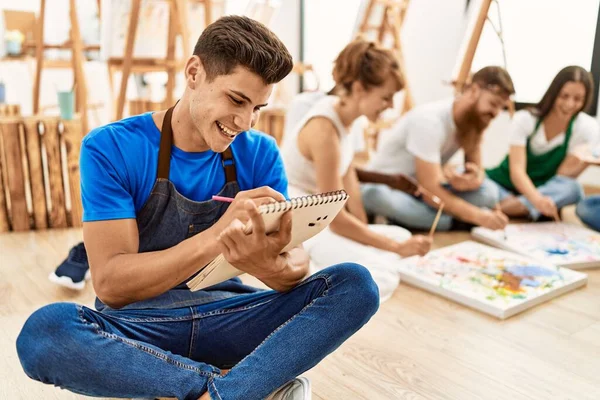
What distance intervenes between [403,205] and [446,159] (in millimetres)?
308

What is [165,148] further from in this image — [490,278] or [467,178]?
[467,178]

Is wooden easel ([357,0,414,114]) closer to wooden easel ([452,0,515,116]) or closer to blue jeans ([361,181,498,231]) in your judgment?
wooden easel ([452,0,515,116])

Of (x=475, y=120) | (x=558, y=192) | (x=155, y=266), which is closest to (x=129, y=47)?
(x=475, y=120)

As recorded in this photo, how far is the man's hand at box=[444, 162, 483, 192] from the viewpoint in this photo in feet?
8.34

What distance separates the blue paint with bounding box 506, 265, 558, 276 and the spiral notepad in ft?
3.84

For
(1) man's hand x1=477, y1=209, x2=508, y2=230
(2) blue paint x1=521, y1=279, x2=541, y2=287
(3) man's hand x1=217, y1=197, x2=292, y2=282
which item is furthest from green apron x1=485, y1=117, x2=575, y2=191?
(3) man's hand x1=217, y1=197, x2=292, y2=282

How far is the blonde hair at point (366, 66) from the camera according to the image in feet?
6.17

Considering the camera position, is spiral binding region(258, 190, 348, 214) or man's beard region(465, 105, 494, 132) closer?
spiral binding region(258, 190, 348, 214)

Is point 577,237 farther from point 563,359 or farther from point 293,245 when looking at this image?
point 293,245

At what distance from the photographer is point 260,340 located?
118cm

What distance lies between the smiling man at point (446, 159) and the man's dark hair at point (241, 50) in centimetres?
144

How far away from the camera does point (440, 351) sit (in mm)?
1549

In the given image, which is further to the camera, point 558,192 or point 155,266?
point 558,192

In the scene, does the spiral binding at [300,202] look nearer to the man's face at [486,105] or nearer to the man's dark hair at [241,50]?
the man's dark hair at [241,50]
